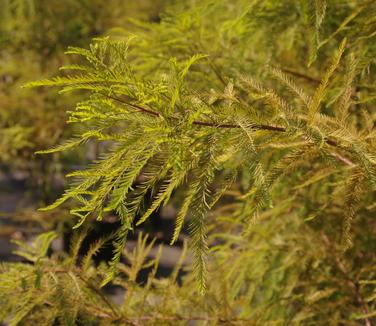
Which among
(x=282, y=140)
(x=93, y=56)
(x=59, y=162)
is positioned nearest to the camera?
(x=93, y=56)

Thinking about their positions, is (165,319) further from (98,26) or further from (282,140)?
(98,26)

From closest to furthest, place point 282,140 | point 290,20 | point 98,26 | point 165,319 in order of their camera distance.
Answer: point 282,140 < point 165,319 < point 290,20 < point 98,26

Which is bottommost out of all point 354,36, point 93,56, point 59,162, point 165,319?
point 59,162

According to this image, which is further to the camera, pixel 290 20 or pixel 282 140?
pixel 290 20

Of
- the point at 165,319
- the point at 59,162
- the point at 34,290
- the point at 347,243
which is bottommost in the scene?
the point at 59,162

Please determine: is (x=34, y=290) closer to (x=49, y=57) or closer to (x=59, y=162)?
(x=59, y=162)

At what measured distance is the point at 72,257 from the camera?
183 centimetres

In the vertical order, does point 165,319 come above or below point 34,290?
below

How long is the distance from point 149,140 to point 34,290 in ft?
3.16

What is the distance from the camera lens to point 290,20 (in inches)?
87.9

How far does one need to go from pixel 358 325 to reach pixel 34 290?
4.42ft

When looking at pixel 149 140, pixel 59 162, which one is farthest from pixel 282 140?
pixel 59 162

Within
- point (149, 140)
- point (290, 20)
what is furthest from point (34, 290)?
point (290, 20)

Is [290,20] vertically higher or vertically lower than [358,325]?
higher
